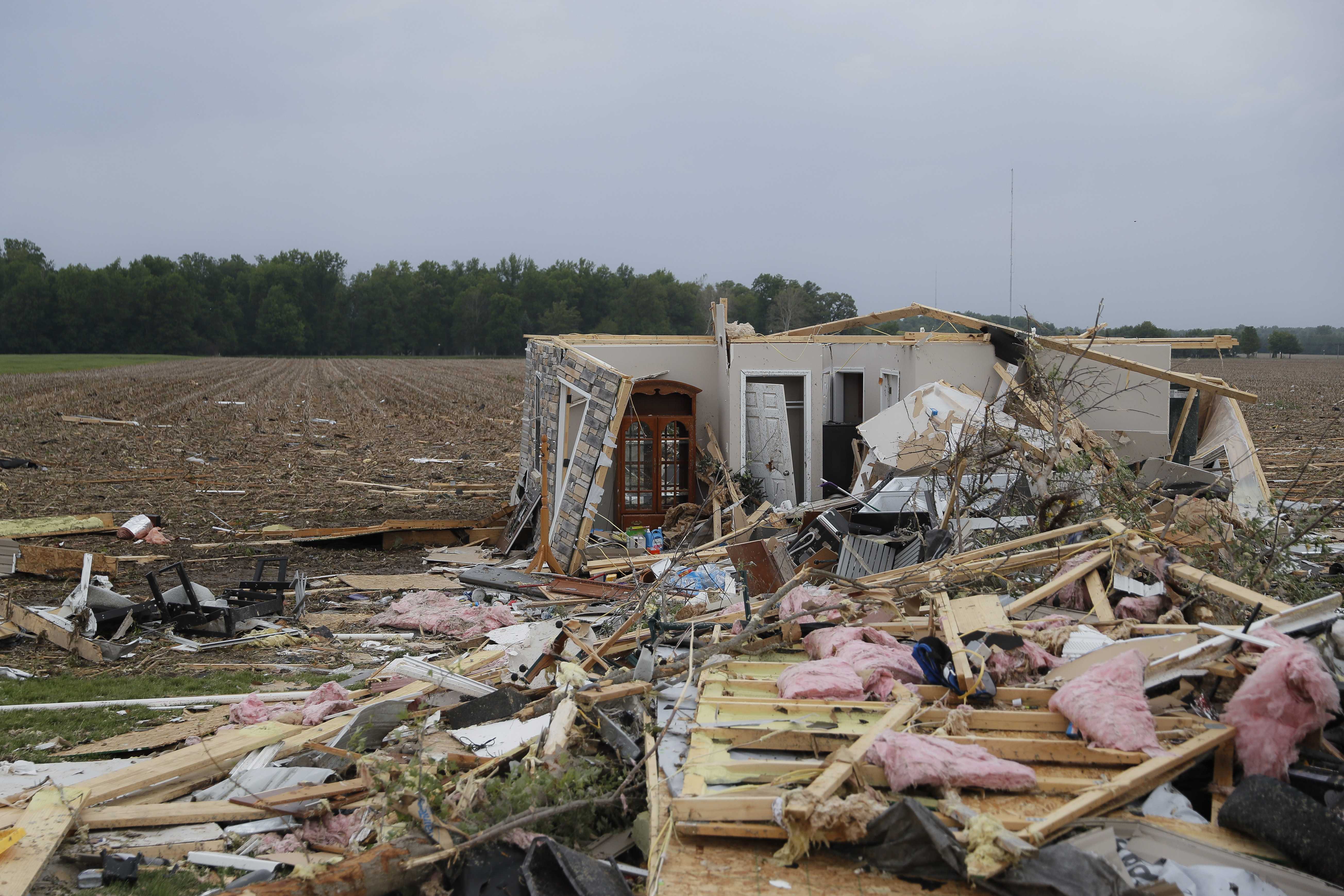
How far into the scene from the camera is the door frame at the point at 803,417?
1477 centimetres

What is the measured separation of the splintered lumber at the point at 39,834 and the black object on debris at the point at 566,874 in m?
2.36

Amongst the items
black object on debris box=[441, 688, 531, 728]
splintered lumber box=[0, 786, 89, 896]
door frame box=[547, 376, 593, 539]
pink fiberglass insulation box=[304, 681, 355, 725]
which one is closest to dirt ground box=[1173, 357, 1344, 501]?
black object on debris box=[441, 688, 531, 728]

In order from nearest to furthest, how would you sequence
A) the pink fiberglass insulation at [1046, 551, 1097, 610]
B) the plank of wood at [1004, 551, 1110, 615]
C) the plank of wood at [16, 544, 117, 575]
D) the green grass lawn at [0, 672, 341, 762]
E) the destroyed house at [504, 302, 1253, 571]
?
the plank of wood at [1004, 551, 1110, 615], the green grass lawn at [0, 672, 341, 762], the pink fiberglass insulation at [1046, 551, 1097, 610], the plank of wood at [16, 544, 117, 575], the destroyed house at [504, 302, 1253, 571]

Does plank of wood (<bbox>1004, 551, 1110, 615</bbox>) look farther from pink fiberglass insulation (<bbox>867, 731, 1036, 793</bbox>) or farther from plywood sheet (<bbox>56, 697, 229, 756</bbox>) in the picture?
plywood sheet (<bbox>56, 697, 229, 756</bbox>)

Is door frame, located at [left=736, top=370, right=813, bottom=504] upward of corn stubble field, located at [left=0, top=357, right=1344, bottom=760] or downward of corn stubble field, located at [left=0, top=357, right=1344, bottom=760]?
upward

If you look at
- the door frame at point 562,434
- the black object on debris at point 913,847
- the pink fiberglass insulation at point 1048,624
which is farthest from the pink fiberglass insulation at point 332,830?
the door frame at point 562,434

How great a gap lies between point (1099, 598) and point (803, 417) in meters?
8.94

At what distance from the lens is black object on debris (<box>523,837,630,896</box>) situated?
12.6 feet

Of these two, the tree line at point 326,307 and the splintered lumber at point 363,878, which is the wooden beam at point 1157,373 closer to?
the splintered lumber at point 363,878

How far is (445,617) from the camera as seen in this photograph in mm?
10031

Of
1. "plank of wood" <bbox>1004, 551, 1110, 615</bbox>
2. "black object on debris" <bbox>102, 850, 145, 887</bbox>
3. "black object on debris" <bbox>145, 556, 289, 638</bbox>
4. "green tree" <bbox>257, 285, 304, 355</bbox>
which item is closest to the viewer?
"black object on debris" <bbox>102, 850, 145, 887</bbox>

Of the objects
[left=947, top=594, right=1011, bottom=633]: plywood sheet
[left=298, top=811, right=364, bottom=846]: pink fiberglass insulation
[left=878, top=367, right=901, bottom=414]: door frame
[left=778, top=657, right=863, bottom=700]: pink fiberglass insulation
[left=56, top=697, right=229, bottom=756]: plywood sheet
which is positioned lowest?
[left=56, top=697, right=229, bottom=756]: plywood sheet

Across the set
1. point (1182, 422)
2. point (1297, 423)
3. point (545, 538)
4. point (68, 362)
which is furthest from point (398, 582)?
point (68, 362)

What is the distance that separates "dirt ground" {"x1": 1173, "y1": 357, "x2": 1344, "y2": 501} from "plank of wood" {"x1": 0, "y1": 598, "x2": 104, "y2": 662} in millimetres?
10590
